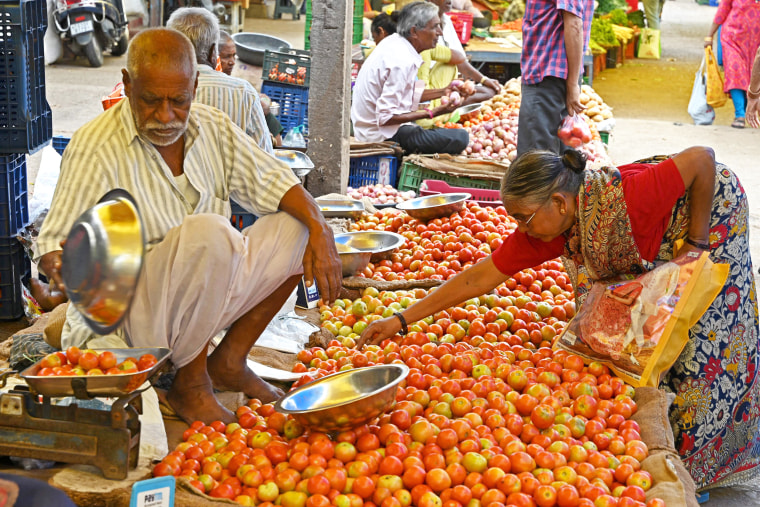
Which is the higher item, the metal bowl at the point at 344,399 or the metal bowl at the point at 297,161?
the metal bowl at the point at 297,161

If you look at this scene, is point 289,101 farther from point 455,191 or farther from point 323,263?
point 323,263

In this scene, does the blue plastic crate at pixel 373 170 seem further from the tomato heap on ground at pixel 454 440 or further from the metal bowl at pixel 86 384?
the metal bowl at pixel 86 384

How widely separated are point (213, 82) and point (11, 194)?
1063 millimetres

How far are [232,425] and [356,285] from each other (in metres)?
1.36

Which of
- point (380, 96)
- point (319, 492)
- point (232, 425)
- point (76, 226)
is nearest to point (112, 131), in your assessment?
point (76, 226)

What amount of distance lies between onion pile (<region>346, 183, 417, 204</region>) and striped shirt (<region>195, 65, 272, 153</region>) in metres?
1.43

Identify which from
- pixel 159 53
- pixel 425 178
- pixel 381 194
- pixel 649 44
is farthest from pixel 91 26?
pixel 649 44

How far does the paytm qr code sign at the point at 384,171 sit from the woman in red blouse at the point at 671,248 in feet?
10.0

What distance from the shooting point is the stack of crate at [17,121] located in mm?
3688

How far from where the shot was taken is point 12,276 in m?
3.92

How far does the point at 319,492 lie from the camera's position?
2100mm

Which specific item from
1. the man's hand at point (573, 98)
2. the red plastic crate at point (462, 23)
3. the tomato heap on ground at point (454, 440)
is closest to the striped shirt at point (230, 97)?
the tomato heap on ground at point (454, 440)

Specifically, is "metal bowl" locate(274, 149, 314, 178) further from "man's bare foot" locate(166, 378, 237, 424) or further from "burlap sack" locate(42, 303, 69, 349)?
"man's bare foot" locate(166, 378, 237, 424)

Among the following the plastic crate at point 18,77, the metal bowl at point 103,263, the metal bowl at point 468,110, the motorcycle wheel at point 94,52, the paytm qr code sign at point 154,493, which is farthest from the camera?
the motorcycle wheel at point 94,52
